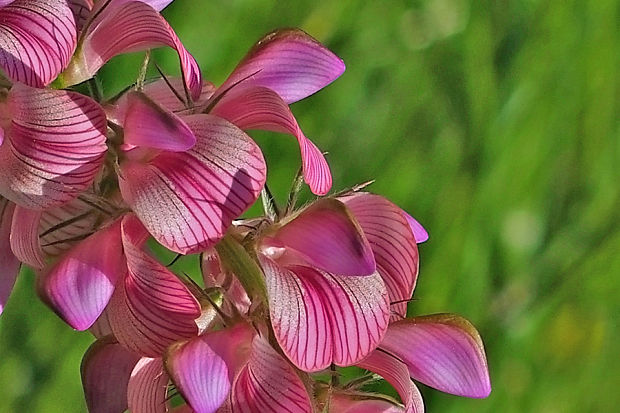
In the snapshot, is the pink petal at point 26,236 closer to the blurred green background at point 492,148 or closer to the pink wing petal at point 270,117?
the pink wing petal at point 270,117

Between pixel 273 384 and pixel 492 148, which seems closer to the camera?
pixel 273 384

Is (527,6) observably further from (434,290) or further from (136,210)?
(136,210)

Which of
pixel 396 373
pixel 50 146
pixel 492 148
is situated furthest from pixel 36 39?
pixel 492 148

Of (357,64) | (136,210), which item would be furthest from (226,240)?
(357,64)

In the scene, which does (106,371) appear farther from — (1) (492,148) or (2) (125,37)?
(1) (492,148)

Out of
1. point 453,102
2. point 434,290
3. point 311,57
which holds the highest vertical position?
point 311,57

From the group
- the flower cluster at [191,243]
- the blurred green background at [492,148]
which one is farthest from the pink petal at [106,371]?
the blurred green background at [492,148]
